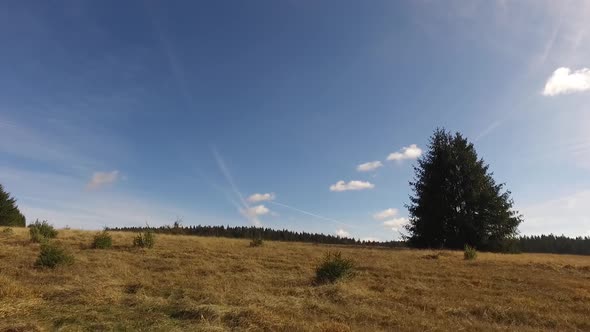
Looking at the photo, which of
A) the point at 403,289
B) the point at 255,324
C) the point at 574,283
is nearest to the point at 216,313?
the point at 255,324

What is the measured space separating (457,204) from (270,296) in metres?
31.3

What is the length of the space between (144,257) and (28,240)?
907 cm

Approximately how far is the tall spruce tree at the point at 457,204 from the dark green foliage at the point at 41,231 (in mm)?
30094

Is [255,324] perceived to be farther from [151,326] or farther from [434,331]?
[434,331]

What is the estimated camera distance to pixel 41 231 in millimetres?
26031

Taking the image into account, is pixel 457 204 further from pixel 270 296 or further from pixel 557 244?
pixel 557 244

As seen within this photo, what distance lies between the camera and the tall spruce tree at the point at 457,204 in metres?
37.3

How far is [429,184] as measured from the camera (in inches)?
1577

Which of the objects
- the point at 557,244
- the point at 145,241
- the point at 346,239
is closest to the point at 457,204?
the point at 145,241

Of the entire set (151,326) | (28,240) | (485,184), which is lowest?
(151,326)

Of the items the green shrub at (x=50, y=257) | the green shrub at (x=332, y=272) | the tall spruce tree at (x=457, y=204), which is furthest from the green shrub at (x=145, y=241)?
the tall spruce tree at (x=457, y=204)

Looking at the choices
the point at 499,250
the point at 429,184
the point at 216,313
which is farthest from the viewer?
the point at 429,184

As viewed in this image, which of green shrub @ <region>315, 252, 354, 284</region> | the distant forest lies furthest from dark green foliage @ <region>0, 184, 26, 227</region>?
green shrub @ <region>315, 252, 354, 284</region>

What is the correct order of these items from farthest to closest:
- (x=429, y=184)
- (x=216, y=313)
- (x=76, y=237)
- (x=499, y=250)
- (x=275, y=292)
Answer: (x=429, y=184)
(x=499, y=250)
(x=76, y=237)
(x=275, y=292)
(x=216, y=313)
